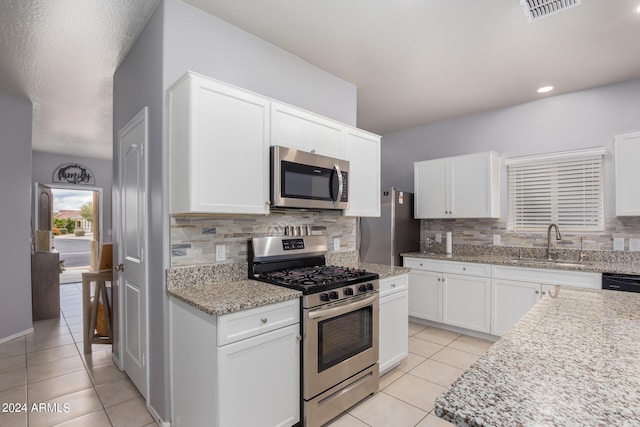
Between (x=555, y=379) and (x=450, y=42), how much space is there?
102 inches

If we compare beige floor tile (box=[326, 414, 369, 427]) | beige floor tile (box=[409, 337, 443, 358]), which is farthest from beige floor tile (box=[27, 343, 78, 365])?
beige floor tile (box=[409, 337, 443, 358])

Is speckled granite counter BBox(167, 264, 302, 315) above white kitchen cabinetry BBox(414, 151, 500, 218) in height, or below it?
below

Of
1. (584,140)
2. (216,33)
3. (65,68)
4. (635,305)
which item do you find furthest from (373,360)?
(65,68)

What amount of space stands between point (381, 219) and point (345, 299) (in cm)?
214

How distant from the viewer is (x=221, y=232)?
238 centimetres

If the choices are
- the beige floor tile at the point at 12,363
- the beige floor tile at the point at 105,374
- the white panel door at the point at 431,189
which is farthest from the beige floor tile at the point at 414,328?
the beige floor tile at the point at 12,363

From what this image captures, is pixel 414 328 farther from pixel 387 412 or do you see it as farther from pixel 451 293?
pixel 387 412

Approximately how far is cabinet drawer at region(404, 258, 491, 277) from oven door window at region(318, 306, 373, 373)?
185 centimetres

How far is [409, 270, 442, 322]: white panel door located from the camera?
4035mm

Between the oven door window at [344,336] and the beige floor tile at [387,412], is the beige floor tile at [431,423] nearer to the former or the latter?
the beige floor tile at [387,412]

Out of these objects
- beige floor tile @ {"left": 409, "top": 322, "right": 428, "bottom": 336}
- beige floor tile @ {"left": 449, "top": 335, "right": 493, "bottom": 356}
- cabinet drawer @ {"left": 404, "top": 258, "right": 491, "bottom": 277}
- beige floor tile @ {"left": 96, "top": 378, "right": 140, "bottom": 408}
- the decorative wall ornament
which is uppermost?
the decorative wall ornament

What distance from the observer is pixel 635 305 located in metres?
1.58

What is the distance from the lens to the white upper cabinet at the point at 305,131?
234cm

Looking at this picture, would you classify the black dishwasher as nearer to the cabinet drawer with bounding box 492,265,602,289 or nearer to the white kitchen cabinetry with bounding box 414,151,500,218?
the cabinet drawer with bounding box 492,265,602,289
